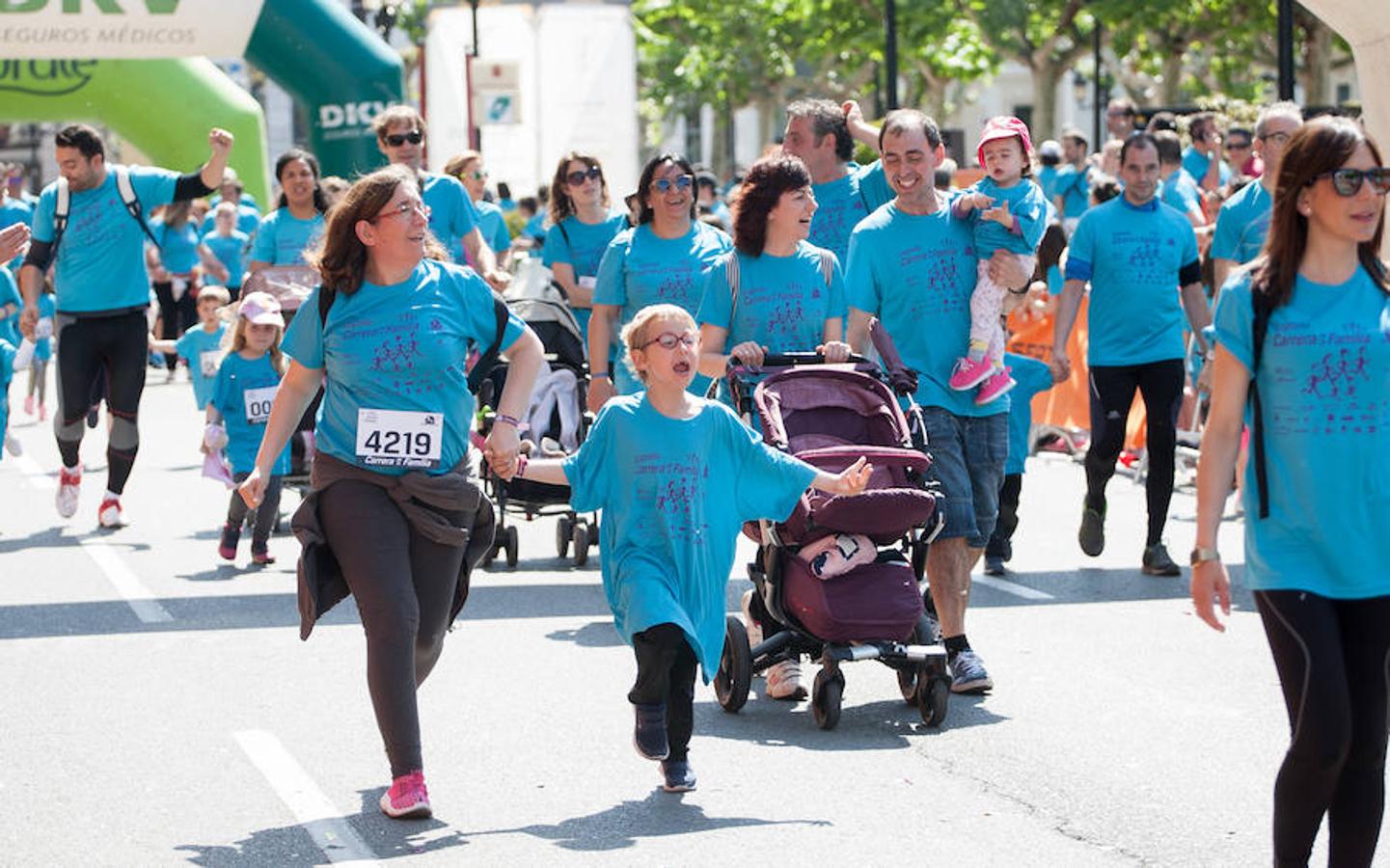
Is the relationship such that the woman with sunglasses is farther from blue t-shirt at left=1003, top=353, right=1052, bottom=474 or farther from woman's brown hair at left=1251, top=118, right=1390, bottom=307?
woman's brown hair at left=1251, top=118, right=1390, bottom=307

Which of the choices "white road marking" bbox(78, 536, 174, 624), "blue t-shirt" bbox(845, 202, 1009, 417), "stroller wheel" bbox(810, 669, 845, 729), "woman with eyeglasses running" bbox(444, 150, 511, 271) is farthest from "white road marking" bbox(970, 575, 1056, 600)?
"woman with eyeglasses running" bbox(444, 150, 511, 271)

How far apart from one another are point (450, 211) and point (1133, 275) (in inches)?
138

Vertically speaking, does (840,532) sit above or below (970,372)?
below

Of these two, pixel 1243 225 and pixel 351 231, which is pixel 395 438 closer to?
pixel 351 231

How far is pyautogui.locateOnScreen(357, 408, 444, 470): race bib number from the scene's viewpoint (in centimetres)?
695

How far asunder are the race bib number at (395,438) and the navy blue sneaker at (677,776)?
3.68ft

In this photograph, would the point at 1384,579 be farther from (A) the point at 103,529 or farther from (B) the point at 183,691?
(A) the point at 103,529

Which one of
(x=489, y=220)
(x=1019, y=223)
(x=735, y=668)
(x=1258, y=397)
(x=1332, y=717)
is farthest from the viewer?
(x=489, y=220)

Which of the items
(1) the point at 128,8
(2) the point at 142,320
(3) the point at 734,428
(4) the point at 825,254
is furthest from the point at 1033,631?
(1) the point at 128,8

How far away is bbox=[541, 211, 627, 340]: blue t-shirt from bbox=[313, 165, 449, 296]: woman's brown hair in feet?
17.7

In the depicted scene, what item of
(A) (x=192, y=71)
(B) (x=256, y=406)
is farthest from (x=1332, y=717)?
(A) (x=192, y=71)

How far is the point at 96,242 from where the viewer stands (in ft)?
43.8

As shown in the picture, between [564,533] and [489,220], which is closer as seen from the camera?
[564,533]

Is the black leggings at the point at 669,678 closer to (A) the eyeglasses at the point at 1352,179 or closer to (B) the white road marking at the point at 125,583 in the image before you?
(A) the eyeglasses at the point at 1352,179
